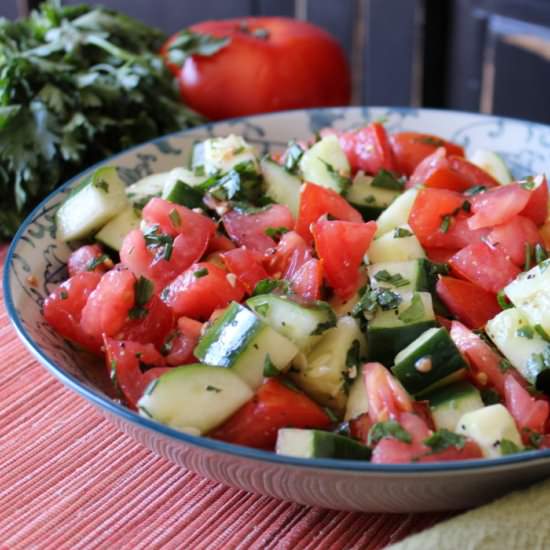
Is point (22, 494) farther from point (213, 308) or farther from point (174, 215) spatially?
point (174, 215)

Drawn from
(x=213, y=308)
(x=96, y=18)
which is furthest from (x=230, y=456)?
(x=96, y=18)

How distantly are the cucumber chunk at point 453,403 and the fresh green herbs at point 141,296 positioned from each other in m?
0.51

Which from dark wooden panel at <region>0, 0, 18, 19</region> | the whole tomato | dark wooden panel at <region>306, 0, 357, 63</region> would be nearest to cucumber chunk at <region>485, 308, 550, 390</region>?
the whole tomato

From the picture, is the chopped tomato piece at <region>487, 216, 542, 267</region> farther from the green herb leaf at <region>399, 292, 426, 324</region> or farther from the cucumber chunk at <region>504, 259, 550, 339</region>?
the green herb leaf at <region>399, 292, 426, 324</region>

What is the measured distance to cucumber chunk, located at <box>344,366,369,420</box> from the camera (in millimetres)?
1231

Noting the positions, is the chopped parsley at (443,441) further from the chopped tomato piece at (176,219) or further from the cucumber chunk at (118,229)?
the cucumber chunk at (118,229)

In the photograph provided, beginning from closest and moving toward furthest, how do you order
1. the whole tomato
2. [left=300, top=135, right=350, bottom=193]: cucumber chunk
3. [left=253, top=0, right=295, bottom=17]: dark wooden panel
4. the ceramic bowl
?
1. the ceramic bowl
2. [left=300, top=135, right=350, bottom=193]: cucumber chunk
3. the whole tomato
4. [left=253, top=0, right=295, bottom=17]: dark wooden panel

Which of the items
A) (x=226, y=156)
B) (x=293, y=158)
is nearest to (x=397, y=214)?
(x=293, y=158)

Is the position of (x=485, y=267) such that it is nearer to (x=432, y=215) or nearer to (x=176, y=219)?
(x=432, y=215)

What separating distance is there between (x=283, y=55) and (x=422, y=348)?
194 cm

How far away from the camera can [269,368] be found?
→ 123 cm

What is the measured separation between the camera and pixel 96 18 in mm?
2598

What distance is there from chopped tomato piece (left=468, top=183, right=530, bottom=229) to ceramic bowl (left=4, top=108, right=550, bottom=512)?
545 millimetres

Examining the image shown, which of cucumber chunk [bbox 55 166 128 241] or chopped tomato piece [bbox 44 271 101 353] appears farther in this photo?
cucumber chunk [bbox 55 166 128 241]
